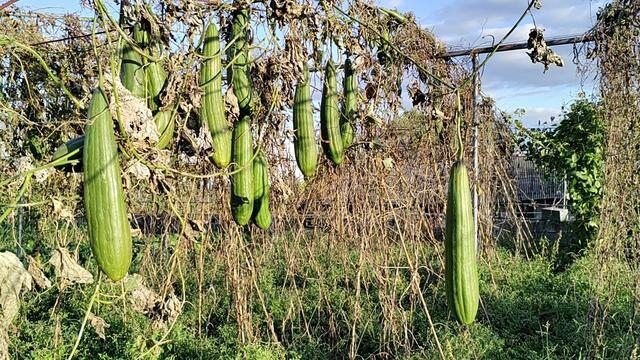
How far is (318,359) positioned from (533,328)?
176cm

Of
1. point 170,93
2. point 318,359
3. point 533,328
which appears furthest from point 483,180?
point 170,93

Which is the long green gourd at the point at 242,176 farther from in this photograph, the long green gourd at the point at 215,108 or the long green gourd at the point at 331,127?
the long green gourd at the point at 331,127

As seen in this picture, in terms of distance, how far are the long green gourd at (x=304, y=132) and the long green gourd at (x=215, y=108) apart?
0.28 m

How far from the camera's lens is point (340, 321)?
17.5 ft

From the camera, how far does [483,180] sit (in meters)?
6.50

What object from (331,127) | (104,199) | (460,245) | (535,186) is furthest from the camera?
(535,186)

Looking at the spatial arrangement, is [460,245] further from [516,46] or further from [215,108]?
[516,46]

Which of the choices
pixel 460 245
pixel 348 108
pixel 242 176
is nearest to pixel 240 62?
pixel 242 176

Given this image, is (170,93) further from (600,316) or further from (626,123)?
(600,316)

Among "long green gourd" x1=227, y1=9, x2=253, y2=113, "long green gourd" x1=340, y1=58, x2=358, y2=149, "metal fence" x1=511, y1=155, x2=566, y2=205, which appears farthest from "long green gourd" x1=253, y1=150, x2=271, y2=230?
"metal fence" x1=511, y1=155, x2=566, y2=205

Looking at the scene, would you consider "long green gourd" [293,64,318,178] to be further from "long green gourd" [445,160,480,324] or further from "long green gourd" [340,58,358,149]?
"long green gourd" [445,160,480,324]

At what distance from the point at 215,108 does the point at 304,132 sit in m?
0.35

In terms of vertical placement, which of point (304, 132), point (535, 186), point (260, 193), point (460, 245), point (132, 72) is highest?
point (132, 72)

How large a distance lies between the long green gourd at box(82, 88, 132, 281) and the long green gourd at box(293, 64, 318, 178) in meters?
0.84
